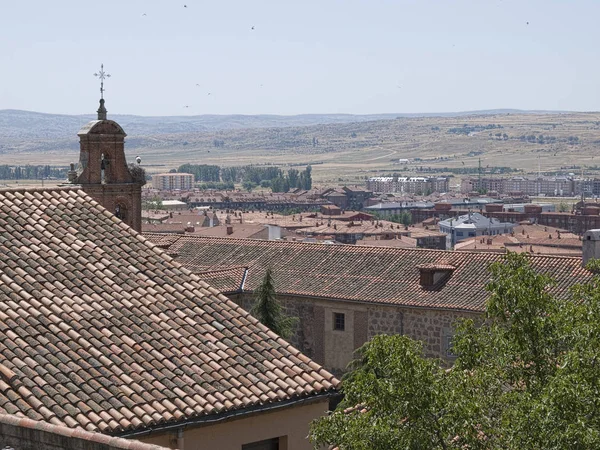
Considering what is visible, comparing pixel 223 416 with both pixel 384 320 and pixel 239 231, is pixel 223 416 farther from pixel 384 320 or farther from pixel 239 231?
pixel 239 231

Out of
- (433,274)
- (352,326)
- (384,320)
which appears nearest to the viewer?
(384,320)

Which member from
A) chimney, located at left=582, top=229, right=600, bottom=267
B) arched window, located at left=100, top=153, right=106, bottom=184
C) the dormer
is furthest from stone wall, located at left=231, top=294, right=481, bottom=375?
arched window, located at left=100, top=153, right=106, bottom=184

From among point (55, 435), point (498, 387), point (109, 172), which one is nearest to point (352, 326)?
point (109, 172)

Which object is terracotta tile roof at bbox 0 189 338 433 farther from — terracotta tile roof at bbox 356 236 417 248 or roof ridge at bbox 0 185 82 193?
terracotta tile roof at bbox 356 236 417 248

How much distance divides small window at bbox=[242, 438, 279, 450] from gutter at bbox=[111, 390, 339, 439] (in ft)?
0.89

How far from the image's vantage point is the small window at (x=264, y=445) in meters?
8.39

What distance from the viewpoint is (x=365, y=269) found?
3130 centimetres

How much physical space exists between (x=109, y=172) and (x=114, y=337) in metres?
29.4

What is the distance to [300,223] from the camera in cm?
10350

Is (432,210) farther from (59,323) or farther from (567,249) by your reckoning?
Result: (59,323)

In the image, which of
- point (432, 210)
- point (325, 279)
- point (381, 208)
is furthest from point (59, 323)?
point (381, 208)

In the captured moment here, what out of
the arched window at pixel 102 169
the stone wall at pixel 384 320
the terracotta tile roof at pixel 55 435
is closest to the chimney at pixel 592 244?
the stone wall at pixel 384 320

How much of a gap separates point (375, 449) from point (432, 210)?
13528 centimetres

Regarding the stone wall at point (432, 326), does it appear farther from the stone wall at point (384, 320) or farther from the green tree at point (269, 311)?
the green tree at point (269, 311)
